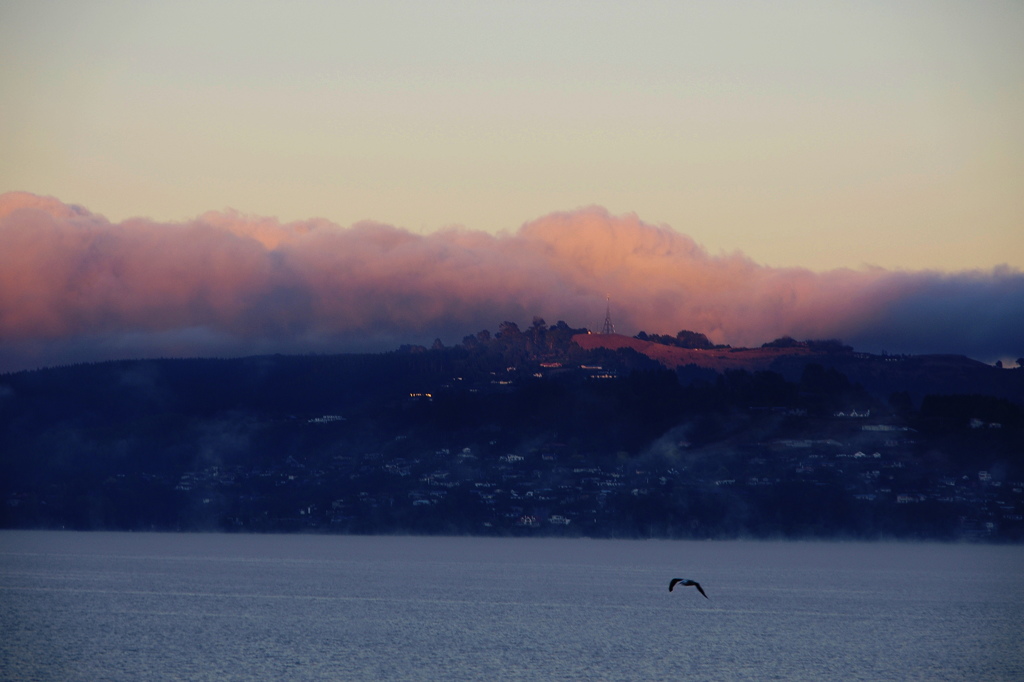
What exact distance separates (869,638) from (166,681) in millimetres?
64271

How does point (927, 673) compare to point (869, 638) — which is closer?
point (927, 673)

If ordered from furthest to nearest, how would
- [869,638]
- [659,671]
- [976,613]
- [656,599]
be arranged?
[656,599], [976,613], [869,638], [659,671]

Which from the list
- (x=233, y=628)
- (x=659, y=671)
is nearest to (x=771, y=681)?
(x=659, y=671)

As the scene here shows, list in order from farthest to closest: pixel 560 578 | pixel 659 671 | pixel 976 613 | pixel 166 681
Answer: pixel 560 578
pixel 976 613
pixel 659 671
pixel 166 681

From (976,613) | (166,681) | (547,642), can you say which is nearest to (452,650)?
(547,642)

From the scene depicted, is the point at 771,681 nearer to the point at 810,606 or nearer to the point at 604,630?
the point at 604,630

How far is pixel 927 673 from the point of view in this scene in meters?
94.4

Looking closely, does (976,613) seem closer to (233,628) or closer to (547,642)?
(547,642)

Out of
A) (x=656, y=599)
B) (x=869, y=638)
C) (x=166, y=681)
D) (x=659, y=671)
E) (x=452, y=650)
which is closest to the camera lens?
(x=166, y=681)

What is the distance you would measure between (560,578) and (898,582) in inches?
2073

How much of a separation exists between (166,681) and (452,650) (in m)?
25.5

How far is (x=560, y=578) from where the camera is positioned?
194 meters

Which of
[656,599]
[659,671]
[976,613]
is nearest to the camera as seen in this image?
[659,671]

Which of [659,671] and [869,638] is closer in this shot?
[659,671]
